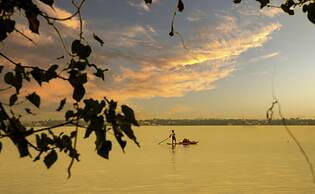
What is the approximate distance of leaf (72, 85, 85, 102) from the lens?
285 cm

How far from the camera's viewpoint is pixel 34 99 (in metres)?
2.88

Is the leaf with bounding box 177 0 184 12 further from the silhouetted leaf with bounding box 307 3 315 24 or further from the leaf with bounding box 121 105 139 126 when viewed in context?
the leaf with bounding box 121 105 139 126

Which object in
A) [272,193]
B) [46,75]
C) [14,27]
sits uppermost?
[14,27]

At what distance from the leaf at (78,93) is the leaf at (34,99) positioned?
191 millimetres

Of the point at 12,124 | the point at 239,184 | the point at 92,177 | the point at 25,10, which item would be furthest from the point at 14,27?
the point at 92,177

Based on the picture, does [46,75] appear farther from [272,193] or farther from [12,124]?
[272,193]

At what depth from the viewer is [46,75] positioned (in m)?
3.00

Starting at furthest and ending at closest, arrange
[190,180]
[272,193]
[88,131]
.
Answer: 1. [190,180]
2. [272,193]
3. [88,131]

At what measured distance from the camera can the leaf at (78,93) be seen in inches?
112

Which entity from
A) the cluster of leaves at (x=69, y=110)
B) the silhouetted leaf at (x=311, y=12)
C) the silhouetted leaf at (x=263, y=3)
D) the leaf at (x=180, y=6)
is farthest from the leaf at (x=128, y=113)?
the silhouetted leaf at (x=263, y=3)

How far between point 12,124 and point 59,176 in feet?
163

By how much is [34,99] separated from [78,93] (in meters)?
0.23

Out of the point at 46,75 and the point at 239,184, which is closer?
the point at 46,75

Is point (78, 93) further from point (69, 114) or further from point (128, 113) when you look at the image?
point (128, 113)
